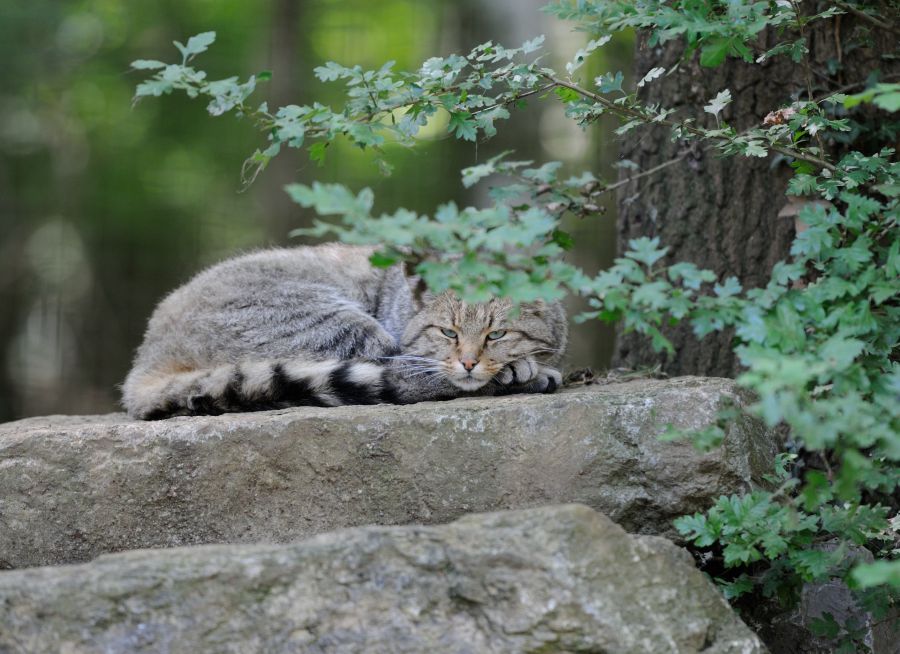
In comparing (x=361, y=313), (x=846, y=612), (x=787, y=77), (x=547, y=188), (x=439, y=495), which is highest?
(x=787, y=77)

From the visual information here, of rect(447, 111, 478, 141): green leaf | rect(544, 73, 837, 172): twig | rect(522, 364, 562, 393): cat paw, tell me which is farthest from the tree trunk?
rect(447, 111, 478, 141): green leaf

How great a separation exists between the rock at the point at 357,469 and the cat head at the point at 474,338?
0.43 meters

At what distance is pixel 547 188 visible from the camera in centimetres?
278

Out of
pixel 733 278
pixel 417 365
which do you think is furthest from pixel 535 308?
pixel 733 278

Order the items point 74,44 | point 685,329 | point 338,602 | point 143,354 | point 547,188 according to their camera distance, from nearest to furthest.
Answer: point 338,602 → point 547,188 → point 143,354 → point 685,329 → point 74,44

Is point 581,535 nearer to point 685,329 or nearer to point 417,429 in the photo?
point 417,429

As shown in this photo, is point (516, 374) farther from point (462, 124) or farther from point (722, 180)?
point (722, 180)

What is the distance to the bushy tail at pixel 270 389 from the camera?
3717 millimetres

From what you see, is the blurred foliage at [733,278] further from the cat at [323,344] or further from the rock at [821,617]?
the cat at [323,344]

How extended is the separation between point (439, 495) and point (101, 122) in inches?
289

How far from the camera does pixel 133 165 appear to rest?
941cm

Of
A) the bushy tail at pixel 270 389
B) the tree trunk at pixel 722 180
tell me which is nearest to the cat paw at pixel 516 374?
the bushy tail at pixel 270 389

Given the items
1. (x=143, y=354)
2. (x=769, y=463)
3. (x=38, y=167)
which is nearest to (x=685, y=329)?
(x=769, y=463)

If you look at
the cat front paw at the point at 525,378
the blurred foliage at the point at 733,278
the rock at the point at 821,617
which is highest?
the blurred foliage at the point at 733,278
